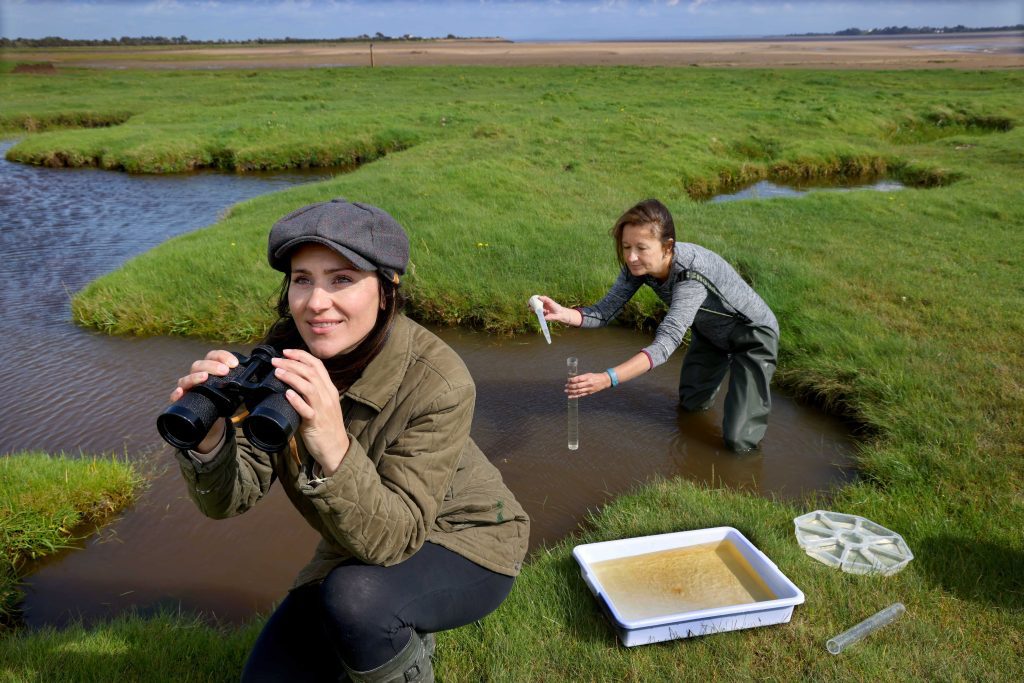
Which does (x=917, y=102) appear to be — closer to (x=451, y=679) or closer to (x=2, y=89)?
(x=451, y=679)

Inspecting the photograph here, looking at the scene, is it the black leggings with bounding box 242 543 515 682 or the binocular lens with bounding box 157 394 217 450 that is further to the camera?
the black leggings with bounding box 242 543 515 682

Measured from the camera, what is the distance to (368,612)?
2008 mm

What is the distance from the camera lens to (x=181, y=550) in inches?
154

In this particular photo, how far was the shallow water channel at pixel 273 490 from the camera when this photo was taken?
3709 millimetres

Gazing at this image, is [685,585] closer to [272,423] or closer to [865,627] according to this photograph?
[865,627]

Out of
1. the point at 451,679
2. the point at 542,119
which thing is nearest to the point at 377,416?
the point at 451,679

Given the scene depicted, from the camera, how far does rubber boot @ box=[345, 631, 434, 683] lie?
210 cm

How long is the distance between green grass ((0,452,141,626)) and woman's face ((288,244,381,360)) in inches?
106

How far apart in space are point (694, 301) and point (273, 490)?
9.51 ft

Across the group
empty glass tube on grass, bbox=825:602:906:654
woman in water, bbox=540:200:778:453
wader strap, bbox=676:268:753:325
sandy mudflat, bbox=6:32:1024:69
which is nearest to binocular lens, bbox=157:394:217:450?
woman in water, bbox=540:200:778:453

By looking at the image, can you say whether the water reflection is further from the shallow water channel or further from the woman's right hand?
the woman's right hand

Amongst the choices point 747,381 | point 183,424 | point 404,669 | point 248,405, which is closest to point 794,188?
point 747,381

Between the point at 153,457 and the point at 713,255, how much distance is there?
4.01m

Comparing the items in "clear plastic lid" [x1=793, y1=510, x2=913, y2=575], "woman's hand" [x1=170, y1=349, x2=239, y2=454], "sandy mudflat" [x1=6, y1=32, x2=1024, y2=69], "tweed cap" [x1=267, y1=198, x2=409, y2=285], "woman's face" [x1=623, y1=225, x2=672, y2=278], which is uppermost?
"sandy mudflat" [x1=6, y1=32, x2=1024, y2=69]
